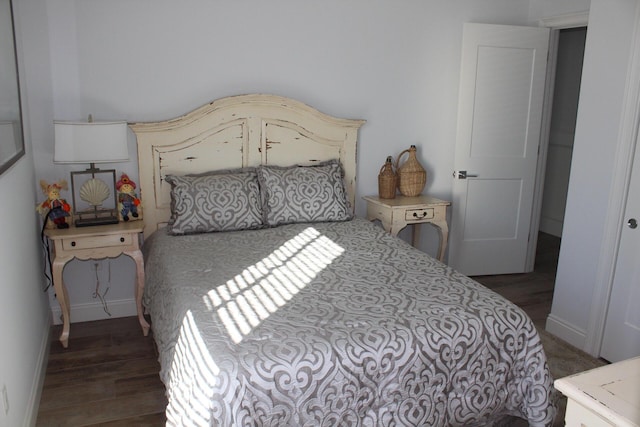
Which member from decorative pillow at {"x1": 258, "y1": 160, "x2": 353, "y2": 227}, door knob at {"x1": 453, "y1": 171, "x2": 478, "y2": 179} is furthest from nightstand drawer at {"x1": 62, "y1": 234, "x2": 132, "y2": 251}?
door knob at {"x1": 453, "y1": 171, "x2": 478, "y2": 179}

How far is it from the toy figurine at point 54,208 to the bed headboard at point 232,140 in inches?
19.3

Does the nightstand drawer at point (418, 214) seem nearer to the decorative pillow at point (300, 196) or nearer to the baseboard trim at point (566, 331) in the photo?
the decorative pillow at point (300, 196)

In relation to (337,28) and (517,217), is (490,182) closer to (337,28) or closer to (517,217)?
(517,217)

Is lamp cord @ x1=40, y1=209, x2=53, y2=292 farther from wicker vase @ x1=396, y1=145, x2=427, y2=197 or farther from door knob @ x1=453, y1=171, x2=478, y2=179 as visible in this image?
door knob @ x1=453, y1=171, x2=478, y2=179

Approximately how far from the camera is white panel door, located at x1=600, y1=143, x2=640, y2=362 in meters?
2.85

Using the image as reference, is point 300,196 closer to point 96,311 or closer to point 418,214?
point 418,214

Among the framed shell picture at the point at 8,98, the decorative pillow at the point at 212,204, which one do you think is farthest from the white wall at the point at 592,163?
the framed shell picture at the point at 8,98

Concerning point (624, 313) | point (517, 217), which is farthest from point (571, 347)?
point (517, 217)

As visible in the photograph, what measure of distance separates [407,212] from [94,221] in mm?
2062

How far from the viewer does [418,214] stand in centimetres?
383

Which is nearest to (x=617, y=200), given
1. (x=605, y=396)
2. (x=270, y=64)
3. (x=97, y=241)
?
(x=605, y=396)

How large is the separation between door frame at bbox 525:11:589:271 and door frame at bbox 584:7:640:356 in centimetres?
117

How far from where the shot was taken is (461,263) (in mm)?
4293

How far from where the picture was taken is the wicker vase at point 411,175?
399 centimetres
